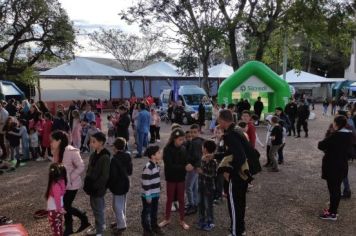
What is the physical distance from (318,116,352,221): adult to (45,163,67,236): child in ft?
13.0

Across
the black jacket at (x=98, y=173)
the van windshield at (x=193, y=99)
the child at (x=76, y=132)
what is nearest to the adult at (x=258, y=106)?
the van windshield at (x=193, y=99)

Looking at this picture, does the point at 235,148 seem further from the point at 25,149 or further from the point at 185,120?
the point at 185,120

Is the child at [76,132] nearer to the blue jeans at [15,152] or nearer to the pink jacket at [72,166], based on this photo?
the blue jeans at [15,152]

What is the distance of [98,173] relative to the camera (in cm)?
536

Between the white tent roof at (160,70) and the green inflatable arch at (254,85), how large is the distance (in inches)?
705

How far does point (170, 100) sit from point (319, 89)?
33.3 m

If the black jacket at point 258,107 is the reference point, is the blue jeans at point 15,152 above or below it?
below

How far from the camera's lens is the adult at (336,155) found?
6402 mm

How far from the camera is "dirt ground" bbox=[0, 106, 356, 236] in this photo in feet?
20.3

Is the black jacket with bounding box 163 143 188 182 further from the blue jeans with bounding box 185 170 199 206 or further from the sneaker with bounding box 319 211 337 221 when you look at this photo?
the sneaker with bounding box 319 211 337 221

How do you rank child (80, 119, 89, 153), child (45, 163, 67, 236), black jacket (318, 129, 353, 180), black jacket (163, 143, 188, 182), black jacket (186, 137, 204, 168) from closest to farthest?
child (45, 163, 67, 236), black jacket (163, 143, 188, 182), black jacket (186, 137, 204, 168), black jacket (318, 129, 353, 180), child (80, 119, 89, 153)

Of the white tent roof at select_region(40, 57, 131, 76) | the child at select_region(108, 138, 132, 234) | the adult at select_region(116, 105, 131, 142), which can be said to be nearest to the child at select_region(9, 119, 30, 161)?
the adult at select_region(116, 105, 131, 142)

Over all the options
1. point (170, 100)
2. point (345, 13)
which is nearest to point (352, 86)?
point (170, 100)

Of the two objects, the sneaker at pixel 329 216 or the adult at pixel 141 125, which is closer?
the sneaker at pixel 329 216
